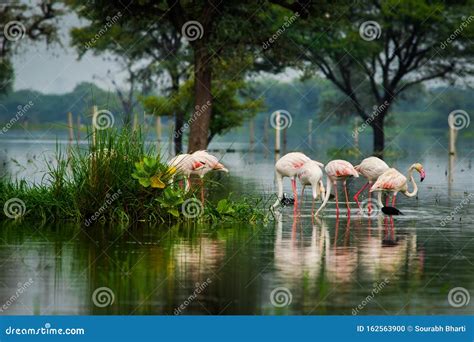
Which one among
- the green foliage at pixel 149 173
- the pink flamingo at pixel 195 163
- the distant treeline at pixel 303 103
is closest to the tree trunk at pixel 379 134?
the pink flamingo at pixel 195 163

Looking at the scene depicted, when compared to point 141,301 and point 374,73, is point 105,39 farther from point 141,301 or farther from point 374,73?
point 141,301

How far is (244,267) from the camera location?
39.9 feet

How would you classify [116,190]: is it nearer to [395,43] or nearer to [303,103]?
[395,43]

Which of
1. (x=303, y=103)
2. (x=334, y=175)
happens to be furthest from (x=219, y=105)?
(x=303, y=103)

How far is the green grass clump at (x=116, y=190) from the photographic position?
16.7 meters

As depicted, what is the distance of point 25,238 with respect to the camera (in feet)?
48.9

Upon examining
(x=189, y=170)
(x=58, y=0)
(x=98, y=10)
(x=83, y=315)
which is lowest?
(x=83, y=315)

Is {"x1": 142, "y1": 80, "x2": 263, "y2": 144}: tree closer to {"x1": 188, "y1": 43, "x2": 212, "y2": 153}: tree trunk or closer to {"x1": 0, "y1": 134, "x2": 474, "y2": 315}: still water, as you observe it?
{"x1": 188, "y1": 43, "x2": 212, "y2": 153}: tree trunk

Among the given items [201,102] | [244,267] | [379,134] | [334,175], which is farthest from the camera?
[379,134]

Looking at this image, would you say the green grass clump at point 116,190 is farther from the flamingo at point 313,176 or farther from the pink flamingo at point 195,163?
the flamingo at point 313,176

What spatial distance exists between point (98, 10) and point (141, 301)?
2653 centimetres

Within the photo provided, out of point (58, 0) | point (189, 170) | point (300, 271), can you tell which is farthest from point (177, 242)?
point (58, 0)

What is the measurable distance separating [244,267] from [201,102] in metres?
24.6

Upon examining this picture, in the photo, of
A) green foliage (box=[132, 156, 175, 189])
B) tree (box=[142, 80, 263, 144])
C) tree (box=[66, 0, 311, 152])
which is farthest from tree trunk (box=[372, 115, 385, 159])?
green foliage (box=[132, 156, 175, 189])
